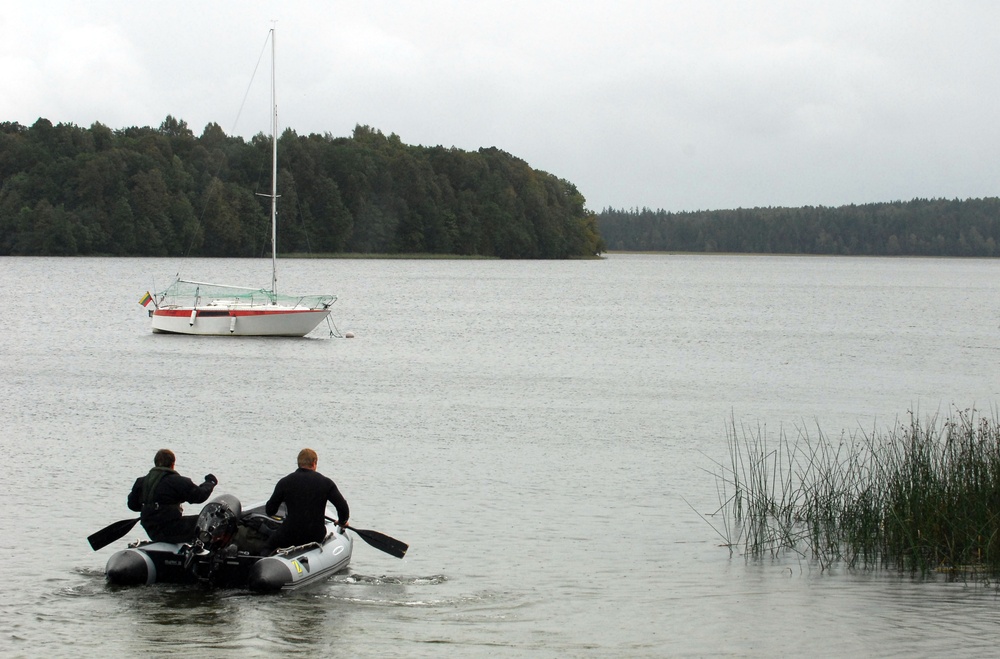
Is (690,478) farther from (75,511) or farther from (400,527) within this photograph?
(75,511)

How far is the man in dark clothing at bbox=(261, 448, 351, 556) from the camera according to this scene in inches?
438

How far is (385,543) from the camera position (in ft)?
39.7

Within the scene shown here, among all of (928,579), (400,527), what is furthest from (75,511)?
(928,579)

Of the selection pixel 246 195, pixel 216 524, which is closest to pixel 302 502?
pixel 216 524

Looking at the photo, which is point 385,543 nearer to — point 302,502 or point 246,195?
point 302,502

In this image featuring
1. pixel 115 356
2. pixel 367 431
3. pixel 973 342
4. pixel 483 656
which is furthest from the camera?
pixel 973 342

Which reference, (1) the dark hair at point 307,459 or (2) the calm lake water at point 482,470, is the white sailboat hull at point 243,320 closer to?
(2) the calm lake water at point 482,470

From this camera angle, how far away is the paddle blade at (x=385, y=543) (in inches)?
476

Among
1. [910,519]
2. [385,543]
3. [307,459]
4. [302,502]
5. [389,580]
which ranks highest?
[307,459]

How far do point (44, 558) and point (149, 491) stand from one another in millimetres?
2324

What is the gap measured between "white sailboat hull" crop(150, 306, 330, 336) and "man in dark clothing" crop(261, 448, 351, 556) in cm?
3202

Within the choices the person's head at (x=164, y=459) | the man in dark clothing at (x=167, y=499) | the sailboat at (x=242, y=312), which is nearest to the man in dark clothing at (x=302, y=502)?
the man in dark clothing at (x=167, y=499)

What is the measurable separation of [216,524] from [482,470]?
800cm

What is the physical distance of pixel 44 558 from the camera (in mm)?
12477
